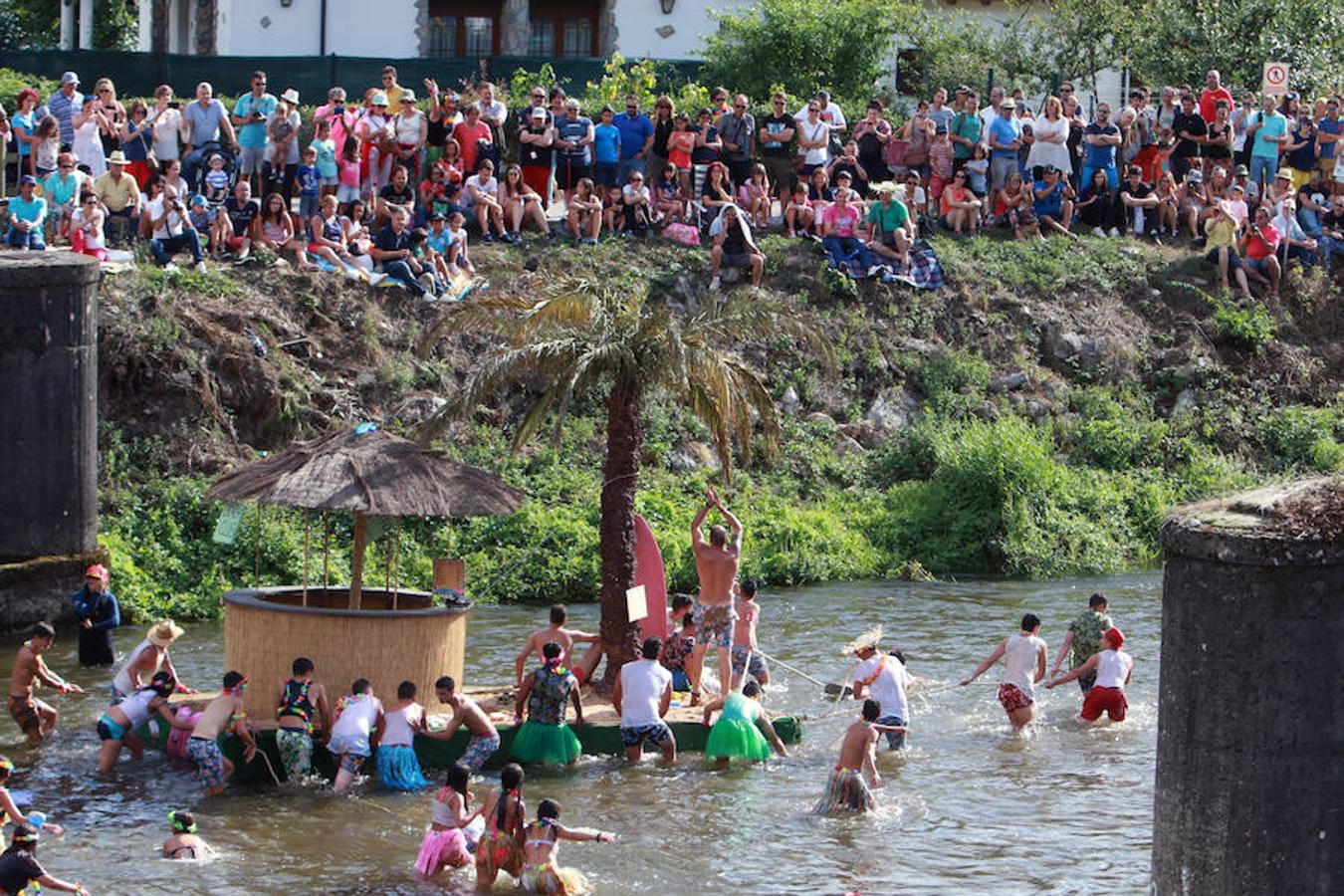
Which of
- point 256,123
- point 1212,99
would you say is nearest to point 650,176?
point 256,123

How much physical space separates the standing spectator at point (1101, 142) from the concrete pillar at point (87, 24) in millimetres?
27238

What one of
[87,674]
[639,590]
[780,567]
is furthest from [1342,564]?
[780,567]

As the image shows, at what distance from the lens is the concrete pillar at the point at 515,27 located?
44688 millimetres

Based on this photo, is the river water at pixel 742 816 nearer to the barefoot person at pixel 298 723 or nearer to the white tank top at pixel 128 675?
the barefoot person at pixel 298 723

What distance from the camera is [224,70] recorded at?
124 feet

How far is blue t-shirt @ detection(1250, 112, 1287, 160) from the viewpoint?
34375 millimetres

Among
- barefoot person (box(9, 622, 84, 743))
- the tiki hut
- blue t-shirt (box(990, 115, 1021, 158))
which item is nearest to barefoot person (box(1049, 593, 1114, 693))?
the tiki hut

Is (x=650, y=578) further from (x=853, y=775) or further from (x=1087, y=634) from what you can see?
(x=1087, y=634)

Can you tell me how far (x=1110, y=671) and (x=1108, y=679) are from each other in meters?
0.08

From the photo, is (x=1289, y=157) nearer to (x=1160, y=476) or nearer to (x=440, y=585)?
(x=1160, y=476)

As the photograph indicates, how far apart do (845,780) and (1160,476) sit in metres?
15.6

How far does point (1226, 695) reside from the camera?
11742mm

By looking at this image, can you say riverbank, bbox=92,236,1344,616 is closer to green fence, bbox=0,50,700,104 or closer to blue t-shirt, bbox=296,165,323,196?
blue t-shirt, bbox=296,165,323,196

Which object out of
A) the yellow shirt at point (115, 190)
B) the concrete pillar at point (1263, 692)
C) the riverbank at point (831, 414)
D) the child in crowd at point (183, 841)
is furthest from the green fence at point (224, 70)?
the concrete pillar at point (1263, 692)
